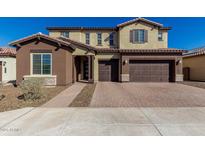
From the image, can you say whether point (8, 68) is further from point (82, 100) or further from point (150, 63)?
point (150, 63)

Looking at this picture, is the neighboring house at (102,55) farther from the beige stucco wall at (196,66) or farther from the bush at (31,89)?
the bush at (31,89)

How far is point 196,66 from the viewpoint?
60.6 feet

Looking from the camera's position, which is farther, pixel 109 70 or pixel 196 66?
pixel 196 66

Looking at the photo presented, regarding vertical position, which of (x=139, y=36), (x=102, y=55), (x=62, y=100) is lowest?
(x=62, y=100)

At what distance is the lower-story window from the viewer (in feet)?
41.4

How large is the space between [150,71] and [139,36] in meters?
4.93

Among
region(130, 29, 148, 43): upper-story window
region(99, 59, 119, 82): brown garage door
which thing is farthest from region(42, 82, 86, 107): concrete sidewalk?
region(130, 29, 148, 43): upper-story window

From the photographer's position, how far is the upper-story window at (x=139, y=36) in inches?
727

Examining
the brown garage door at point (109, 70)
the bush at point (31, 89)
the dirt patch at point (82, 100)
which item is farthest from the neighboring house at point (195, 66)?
the bush at point (31, 89)

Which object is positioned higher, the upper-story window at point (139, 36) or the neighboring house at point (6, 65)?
the upper-story window at point (139, 36)

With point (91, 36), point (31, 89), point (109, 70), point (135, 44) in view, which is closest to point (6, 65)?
point (91, 36)

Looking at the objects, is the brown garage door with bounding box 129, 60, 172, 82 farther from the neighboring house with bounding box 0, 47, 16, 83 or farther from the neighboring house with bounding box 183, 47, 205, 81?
the neighboring house with bounding box 0, 47, 16, 83

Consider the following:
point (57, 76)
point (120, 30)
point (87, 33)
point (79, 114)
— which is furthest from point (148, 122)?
point (87, 33)
